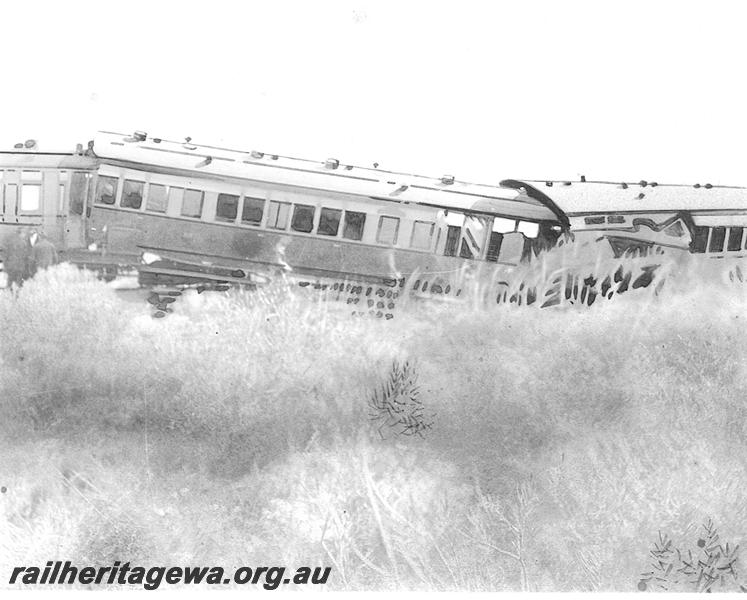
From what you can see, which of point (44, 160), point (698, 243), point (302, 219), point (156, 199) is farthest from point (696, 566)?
point (44, 160)

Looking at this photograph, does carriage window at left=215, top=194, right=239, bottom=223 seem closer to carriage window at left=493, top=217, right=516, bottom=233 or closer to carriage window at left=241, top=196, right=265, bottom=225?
carriage window at left=241, top=196, right=265, bottom=225

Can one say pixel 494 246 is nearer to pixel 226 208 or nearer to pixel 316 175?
pixel 316 175

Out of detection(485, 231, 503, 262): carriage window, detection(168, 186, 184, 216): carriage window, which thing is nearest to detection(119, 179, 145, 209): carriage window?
detection(168, 186, 184, 216): carriage window

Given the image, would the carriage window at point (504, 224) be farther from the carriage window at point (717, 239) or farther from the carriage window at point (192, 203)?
the carriage window at point (192, 203)

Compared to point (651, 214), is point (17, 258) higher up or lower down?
lower down

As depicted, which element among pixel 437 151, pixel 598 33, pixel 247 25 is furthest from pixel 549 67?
pixel 247 25

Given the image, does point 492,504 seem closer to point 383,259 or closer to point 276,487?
point 276,487
